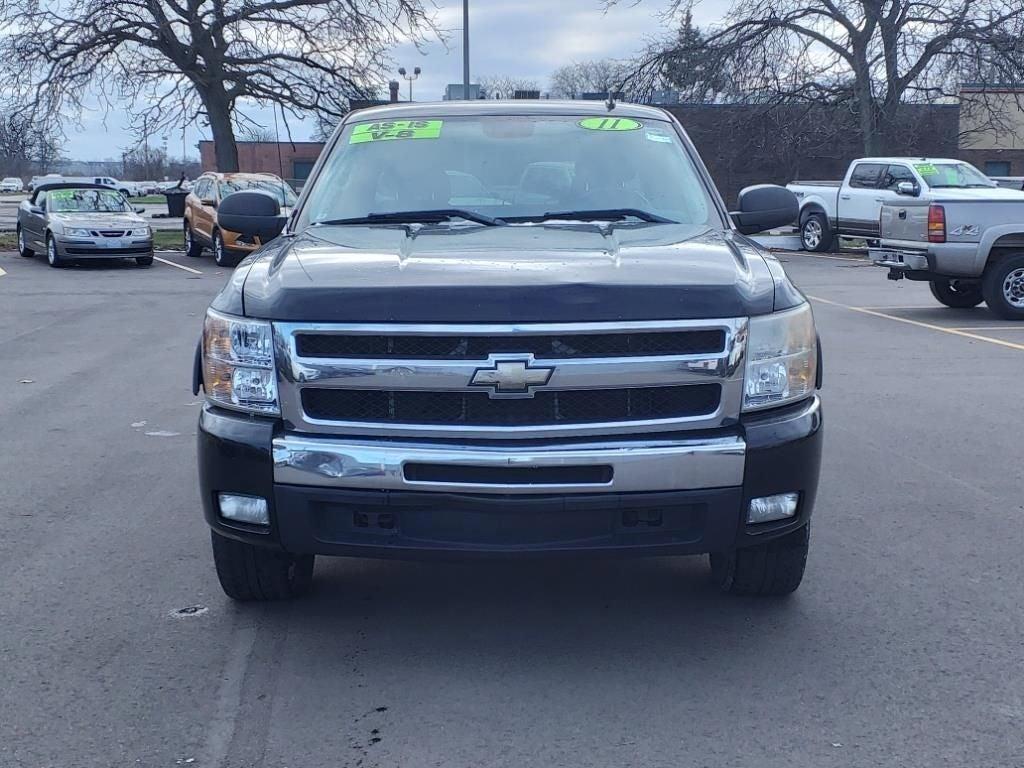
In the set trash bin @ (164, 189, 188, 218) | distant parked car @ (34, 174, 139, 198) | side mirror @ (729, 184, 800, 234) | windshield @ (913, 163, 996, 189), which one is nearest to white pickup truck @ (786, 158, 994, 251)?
windshield @ (913, 163, 996, 189)

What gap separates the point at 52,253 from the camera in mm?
23125

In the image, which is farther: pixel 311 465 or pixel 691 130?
pixel 691 130

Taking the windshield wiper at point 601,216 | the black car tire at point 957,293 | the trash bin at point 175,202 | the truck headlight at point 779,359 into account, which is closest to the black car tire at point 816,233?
the black car tire at point 957,293

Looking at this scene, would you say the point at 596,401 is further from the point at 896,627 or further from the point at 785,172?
the point at 785,172

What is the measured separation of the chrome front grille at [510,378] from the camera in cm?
382

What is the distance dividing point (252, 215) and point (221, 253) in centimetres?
1840

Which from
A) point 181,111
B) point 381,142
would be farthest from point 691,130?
point 381,142

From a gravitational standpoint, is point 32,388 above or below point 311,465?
below

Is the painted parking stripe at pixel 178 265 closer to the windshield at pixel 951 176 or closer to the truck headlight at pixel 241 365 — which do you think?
the windshield at pixel 951 176

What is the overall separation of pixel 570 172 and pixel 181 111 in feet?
99.0

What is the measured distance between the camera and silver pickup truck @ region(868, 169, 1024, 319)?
46.3 ft

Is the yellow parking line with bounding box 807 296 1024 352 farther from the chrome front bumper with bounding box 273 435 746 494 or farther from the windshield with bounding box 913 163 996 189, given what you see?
the chrome front bumper with bounding box 273 435 746 494

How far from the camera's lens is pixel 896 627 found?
14.7 ft

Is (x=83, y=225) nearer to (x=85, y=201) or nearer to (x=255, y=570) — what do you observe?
(x=85, y=201)
